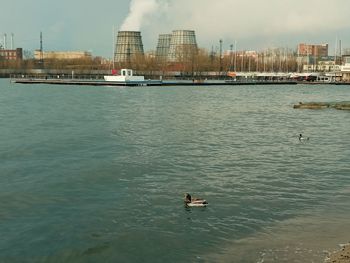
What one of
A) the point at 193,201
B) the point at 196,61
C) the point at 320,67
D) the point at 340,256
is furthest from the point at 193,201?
the point at 320,67

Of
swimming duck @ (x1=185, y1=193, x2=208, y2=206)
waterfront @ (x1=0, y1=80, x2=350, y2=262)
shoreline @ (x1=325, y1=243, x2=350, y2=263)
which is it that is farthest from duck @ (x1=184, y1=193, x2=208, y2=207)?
shoreline @ (x1=325, y1=243, x2=350, y2=263)

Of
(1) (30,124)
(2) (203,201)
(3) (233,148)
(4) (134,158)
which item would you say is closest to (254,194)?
(2) (203,201)

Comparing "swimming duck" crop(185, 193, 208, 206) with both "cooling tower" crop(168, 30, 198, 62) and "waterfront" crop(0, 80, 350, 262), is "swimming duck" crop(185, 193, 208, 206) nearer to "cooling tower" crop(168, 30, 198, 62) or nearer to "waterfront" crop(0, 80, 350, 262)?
"waterfront" crop(0, 80, 350, 262)

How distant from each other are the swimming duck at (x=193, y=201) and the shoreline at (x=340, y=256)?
4976mm

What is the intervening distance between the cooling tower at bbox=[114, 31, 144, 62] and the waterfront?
139736mm

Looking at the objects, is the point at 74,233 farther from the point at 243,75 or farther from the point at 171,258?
the point at 243,75

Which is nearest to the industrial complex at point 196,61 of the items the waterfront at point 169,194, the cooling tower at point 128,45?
the cooling tower at point 128,45

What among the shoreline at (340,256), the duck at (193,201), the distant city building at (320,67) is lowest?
the shoreline at (340,256)

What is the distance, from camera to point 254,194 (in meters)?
17.6

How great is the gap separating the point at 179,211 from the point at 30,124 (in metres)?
24.9

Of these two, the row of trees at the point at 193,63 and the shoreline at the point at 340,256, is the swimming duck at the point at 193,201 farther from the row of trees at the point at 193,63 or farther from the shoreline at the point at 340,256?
the row of trees at the point at 193,63

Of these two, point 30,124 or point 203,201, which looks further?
point 30,124

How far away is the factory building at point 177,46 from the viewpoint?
162625 millimetres

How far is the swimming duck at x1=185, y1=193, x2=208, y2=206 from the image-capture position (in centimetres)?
1590
